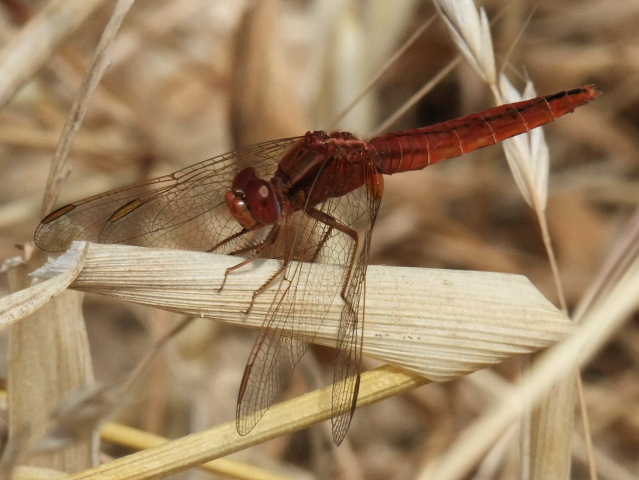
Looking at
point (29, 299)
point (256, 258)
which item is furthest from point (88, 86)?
point (256, 258)

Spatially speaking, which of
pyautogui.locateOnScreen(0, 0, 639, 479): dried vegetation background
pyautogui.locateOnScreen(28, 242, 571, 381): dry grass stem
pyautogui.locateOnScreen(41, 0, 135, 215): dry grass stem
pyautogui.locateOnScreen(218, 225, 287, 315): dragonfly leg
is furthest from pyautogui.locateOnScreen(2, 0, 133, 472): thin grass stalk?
pyautogui.locateOnScreen(0, 0, 639, 479): dried vegetation background

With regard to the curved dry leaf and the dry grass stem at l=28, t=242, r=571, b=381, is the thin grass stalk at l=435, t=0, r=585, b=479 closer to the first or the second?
the dry grass stem at l=28, t=242, r=571, b=381

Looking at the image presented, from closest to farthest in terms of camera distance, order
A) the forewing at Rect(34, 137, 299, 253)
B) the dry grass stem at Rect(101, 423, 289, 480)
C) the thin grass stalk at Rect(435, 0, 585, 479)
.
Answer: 1. the thin grass stalk at Rect(435, 0, 585, 479)
2. the dry grass stem at Rect(101, 423, 289, 480)
3. the forewing at Rect(34, 137, 299, 253)

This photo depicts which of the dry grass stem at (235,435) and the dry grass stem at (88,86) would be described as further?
the dry grass stem at (88,86)

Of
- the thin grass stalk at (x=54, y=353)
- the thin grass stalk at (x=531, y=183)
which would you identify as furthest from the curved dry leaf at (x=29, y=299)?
the thin grass stalk at (x=531, y=183)

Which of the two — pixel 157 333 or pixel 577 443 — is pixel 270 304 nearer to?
pixel 157 333

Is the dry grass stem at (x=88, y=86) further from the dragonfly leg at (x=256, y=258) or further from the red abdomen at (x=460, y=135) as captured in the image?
the red abdomen at (x=460, y=135)
